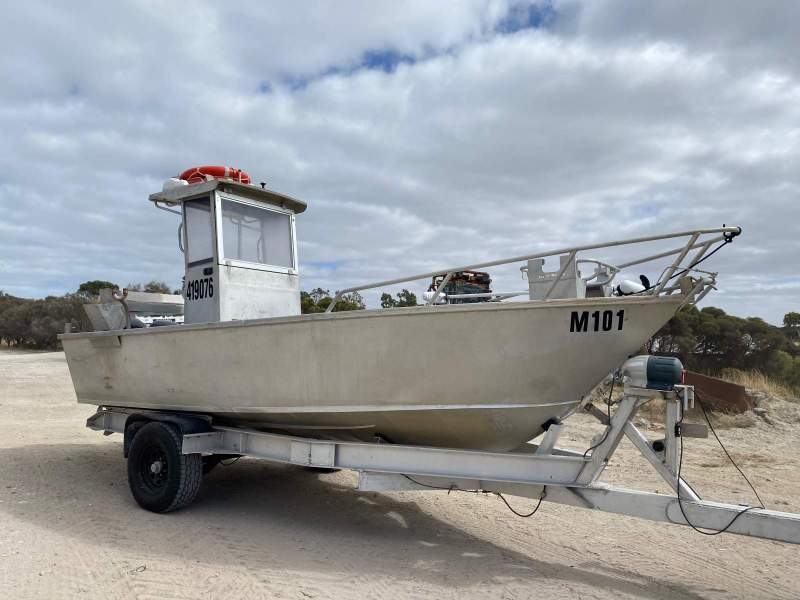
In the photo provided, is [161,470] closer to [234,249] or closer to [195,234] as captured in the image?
[234,249]

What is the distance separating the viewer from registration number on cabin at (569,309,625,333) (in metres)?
3.89

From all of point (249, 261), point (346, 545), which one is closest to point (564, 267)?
point (346, 545)

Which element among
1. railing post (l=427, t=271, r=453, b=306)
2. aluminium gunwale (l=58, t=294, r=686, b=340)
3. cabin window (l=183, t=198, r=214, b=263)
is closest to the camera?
aluminium gunwale (l=58, t=294, r=686, b=340)

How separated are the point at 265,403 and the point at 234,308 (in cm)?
127

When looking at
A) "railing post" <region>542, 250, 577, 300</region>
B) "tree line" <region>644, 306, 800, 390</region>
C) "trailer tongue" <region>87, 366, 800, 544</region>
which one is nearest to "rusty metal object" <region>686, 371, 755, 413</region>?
"tree line" <region>644, 306, 800, 390</region>

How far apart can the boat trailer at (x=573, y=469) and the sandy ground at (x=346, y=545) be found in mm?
489

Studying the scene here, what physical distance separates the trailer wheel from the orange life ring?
257 centimetres

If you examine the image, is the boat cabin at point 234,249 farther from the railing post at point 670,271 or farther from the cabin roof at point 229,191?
the railing post at point 670,271

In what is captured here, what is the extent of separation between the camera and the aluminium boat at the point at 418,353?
3.91 metres

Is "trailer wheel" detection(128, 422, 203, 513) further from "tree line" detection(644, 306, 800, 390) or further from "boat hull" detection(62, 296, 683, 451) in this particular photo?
"tree line" detection(644, 306, 800, 390)

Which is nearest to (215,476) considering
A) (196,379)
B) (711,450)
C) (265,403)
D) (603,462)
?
(196,379)

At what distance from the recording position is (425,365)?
163 inches

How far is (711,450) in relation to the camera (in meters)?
8.11

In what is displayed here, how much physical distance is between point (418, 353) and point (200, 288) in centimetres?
273
